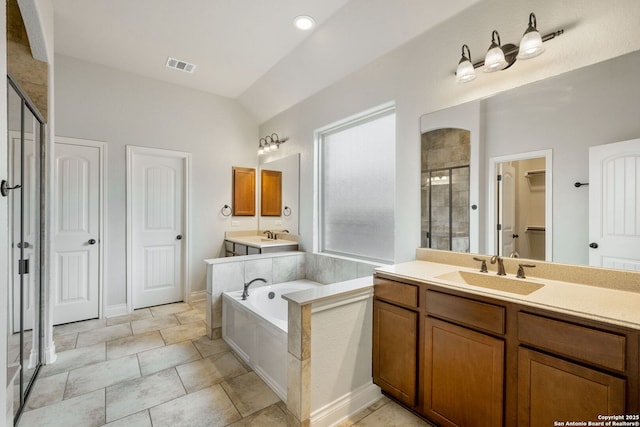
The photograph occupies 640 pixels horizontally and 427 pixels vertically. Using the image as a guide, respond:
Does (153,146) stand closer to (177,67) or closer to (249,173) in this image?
(177,67)

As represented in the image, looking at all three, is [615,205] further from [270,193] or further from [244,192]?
[244,192]

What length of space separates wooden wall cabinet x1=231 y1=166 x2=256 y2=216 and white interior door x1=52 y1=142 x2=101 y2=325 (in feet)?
5.44

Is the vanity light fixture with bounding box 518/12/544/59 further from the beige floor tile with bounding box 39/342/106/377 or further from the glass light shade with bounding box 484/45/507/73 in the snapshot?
the beige floor tile with bounding box 39/342/106/377

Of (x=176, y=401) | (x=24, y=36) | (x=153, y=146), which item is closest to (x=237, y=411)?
(x=176, y=401)

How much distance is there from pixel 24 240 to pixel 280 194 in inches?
103

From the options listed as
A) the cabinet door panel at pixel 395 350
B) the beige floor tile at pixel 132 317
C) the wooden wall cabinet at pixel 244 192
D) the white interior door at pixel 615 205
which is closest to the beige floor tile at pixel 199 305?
the beige floor tile at pixel 132 317

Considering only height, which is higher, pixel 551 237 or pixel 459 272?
pixel 551 237

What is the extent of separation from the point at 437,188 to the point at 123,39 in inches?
135

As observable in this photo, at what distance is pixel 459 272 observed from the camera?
1.88 metres

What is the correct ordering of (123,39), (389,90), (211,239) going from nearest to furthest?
1. (389,90)
2. (123,39)
3. (211,239)

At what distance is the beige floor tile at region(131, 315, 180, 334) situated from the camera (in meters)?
3.07

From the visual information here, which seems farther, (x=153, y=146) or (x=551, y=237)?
(x=153, y=146)

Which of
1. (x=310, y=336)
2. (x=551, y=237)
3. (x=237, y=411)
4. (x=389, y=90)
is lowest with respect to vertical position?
(x=237, y=411)

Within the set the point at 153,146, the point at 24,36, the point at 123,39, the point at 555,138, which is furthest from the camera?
the point at 153,146
